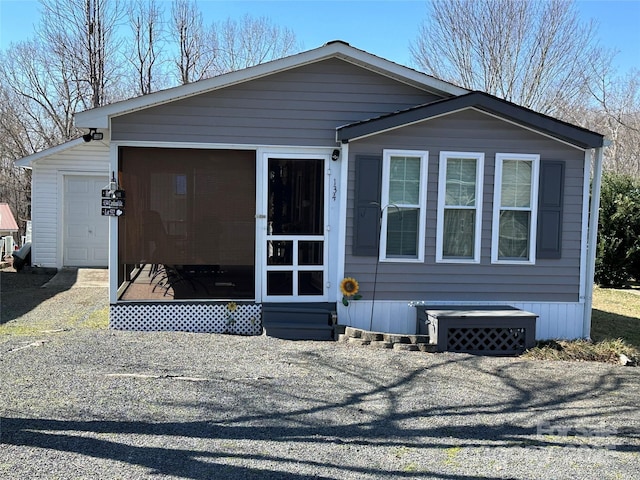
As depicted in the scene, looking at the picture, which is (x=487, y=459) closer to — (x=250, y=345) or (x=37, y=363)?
(x=250, y=345)

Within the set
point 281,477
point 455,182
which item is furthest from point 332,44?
point 281,477

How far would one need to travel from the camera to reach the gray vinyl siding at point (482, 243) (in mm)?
7383

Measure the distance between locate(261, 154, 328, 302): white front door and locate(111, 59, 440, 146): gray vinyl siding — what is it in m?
0.39

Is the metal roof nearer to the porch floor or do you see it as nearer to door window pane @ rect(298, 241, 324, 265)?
door window pane @ rect(298, 241, 324, 265)

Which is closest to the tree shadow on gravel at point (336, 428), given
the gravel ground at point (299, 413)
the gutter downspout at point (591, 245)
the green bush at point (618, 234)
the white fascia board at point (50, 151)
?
the gravel ground at point (299, 413)

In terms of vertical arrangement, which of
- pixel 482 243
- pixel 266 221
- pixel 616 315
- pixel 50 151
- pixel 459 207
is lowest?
pixel 616 315

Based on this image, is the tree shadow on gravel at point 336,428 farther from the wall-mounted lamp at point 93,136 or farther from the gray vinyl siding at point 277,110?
the wall-mounted lamp at point 93,136

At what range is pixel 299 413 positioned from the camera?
4.38m

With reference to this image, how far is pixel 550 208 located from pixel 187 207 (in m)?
4.78

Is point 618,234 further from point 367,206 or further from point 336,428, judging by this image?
point 336,428

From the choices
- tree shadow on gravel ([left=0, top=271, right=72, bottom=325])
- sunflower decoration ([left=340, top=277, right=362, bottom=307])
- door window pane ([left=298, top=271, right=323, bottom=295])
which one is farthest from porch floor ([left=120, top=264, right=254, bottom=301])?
tree shadow on gravel ([left=0, top=271, right=72, bottom=325])

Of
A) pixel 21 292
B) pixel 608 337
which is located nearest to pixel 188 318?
pixel 21 292

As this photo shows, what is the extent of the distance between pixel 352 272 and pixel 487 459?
13.1 feet

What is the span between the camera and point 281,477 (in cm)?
330
